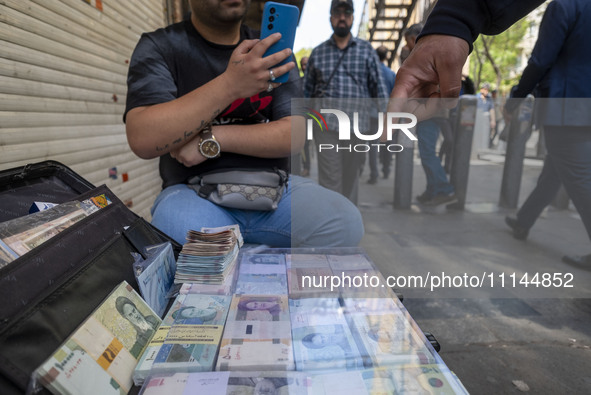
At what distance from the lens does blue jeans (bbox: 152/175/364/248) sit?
1.51 metres

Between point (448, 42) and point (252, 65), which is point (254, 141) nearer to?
point (252, 65)

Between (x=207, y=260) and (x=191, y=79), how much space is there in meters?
0.90

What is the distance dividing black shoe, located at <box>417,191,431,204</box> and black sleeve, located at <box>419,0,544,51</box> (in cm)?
159

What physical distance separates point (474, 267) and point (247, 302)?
67.4 inches

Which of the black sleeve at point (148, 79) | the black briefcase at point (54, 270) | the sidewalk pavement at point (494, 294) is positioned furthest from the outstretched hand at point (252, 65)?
the sidewalk pavement at point (494, 294)

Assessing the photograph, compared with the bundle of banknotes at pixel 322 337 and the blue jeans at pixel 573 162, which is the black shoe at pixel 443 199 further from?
the bundle of banknotes at pixel 322 337

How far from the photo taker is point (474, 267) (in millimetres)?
2277

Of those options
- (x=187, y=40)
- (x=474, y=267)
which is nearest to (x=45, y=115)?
(x=187, y=40)

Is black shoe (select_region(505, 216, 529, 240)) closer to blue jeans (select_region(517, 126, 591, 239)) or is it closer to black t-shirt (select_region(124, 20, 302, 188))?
blue jeans (select_region(517, 126, 591, 239))

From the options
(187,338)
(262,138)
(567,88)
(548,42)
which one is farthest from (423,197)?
(187,338)

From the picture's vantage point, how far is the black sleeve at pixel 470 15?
1043 mm

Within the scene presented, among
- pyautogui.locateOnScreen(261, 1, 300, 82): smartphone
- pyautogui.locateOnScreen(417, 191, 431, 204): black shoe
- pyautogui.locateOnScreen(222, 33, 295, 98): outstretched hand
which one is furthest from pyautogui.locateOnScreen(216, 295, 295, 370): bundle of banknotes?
pyautogui.locateOnScreen(417, 191, 431, 204): black shoe

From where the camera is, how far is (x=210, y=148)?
1522mm

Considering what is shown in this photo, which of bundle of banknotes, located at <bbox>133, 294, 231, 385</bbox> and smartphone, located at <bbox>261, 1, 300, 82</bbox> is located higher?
smartphone, located at <bbox>261, 1, 300, 82</bbox>
